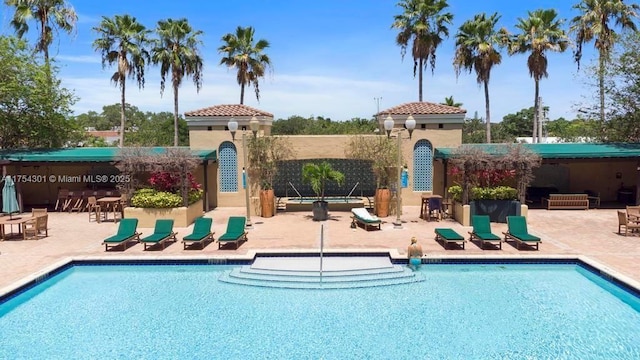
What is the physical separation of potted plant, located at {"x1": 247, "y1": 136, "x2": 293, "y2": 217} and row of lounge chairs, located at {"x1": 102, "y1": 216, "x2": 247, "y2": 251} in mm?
5312

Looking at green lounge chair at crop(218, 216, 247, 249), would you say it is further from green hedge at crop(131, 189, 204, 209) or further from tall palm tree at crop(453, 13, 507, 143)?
tall palm tree at crop(453, 13, 507, 143)

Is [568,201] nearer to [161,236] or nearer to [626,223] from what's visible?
[626,223]

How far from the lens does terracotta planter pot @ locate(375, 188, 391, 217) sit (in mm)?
20828

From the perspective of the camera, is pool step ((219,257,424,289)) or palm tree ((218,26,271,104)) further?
palm tree ((218,26,271,104))

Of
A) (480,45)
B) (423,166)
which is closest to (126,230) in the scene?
(423,166)

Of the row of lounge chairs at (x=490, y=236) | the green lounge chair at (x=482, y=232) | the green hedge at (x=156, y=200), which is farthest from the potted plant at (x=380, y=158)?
the green hedge at (x=156, y=200)

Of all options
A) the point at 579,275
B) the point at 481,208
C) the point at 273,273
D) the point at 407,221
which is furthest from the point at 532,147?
the point at 273,273

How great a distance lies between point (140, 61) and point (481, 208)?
25994 millimetres

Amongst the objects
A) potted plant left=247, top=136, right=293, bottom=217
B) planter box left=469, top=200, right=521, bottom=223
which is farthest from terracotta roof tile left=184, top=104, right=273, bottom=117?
planter box left=469, top=200, right=521, bottom=223

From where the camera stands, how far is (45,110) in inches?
1082

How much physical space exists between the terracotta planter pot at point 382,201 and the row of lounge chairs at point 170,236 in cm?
731

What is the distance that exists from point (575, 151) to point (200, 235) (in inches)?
773

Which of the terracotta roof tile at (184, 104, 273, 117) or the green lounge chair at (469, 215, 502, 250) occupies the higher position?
the terracotta roof tile at (184, 104, 273, 117)

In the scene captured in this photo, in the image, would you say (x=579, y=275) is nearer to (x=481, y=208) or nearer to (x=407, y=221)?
(x=481, y=208)
